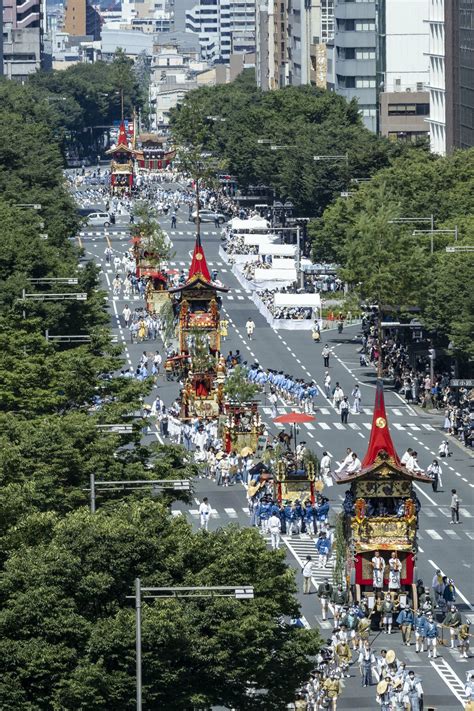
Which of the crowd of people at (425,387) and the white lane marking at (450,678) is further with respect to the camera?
the crowd of people at (425,387)

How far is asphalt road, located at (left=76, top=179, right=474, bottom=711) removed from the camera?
313ft

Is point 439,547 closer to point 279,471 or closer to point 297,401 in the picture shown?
point 279,471

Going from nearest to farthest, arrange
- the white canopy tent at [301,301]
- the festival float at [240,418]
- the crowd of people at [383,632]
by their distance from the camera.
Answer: the crowd of people at [383,632] → the festival float at [240,418] → the white canopy tent at [301,301]

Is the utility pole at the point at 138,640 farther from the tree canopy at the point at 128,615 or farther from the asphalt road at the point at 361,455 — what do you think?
the asphalt road at the point at 361,455

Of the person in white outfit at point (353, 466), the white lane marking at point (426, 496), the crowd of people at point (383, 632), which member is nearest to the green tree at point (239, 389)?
the white lane marking at point (426, 496)

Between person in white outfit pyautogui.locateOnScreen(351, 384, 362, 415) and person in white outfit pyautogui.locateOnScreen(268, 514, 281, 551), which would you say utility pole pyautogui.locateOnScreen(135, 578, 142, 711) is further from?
person in white outfit pyautogui.locateOnScreen(351, 384, 362, 415)

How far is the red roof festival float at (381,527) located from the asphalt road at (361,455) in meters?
2.56

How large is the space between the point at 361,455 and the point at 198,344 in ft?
69.6

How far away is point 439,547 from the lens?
116125mm

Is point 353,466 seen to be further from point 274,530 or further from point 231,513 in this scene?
point 231,513

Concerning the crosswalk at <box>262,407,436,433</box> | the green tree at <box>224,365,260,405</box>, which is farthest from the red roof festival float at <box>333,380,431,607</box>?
the crosswalk at <box>262,407,436,433</box>

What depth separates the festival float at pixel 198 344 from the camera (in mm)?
150750

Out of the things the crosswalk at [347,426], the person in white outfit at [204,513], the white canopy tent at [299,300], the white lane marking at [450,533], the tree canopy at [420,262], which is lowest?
the white lane marking at [450,533]

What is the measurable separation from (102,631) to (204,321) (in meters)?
90.3
